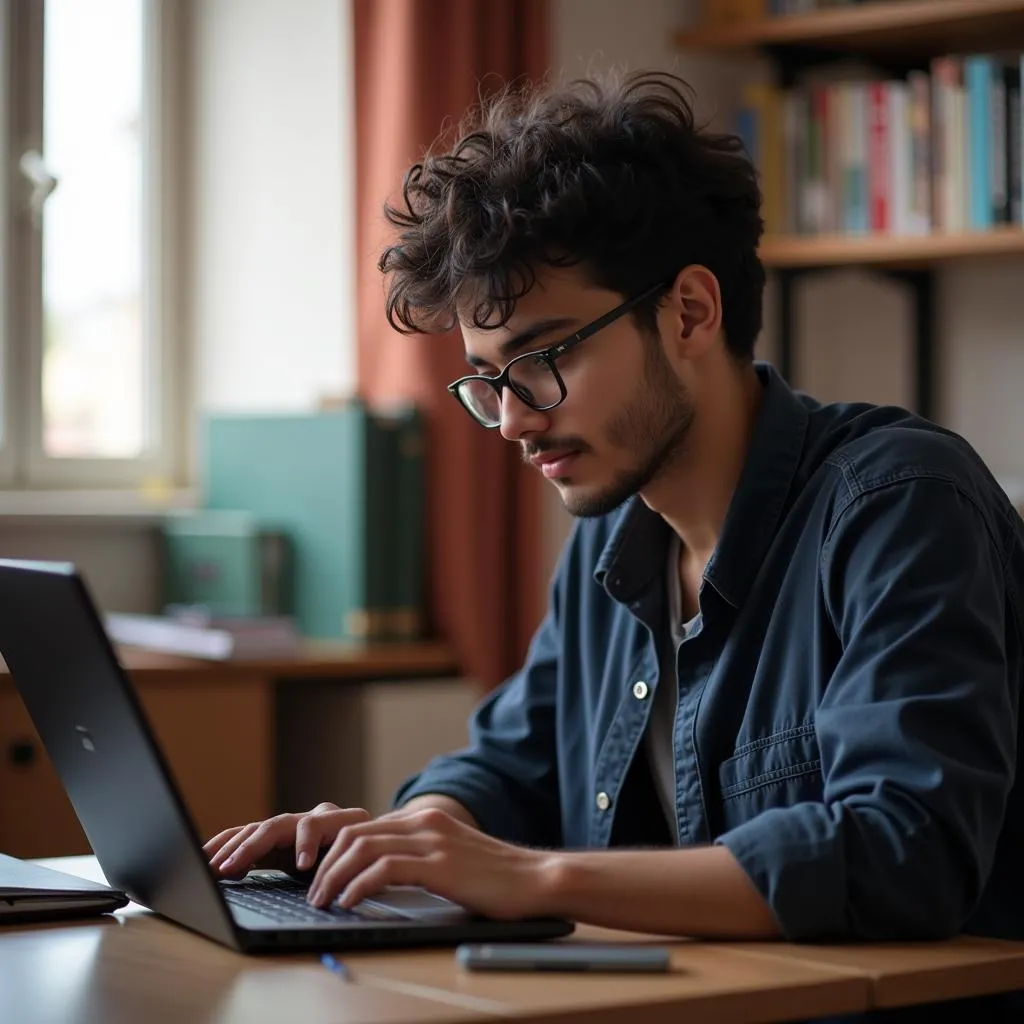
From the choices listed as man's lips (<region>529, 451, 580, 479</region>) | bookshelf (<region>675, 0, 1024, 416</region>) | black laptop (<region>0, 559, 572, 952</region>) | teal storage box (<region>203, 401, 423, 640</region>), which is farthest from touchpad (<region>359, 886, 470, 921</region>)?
bookshelf (<region>675, 0, 1024, 416</region>)

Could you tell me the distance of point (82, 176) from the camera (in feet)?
10.4

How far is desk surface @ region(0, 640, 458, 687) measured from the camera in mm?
2506

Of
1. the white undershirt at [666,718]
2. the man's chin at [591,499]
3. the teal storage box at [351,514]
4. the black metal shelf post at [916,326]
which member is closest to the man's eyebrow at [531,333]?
the man's chin at [591,499]

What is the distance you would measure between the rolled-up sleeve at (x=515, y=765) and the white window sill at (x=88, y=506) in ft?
4.47

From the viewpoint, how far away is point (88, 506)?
3.00m

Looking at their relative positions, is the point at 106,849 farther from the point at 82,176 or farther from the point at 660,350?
the point at 82,176

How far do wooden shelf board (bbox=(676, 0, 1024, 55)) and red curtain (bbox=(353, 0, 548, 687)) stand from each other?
434mm

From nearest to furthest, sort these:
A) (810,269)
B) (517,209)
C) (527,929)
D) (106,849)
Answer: (527,929), (106,849), (517,209), (810,269)

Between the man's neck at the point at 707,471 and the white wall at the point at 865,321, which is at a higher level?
the white wall at the point at 865,321

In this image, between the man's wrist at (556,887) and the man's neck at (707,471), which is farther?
the man's neck at (707,471)

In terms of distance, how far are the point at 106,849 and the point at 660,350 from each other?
61 centimetres

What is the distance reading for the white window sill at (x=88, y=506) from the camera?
9.43ft

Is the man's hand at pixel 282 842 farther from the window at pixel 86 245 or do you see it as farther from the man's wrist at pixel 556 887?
the window at pixel 86 245

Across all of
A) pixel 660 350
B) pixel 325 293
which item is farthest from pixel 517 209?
pixel 325 293
